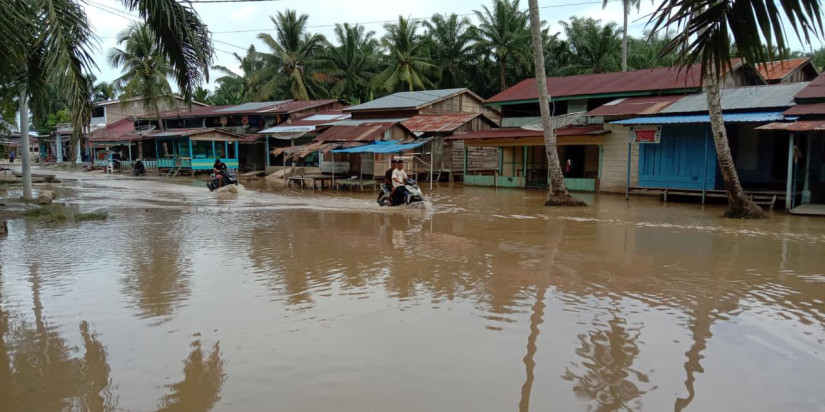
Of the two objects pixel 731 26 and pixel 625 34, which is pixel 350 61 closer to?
pixel 625 34

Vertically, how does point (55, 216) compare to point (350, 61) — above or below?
below

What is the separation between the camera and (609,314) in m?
5.24

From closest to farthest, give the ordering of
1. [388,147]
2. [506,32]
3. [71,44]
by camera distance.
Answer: [71,44]
[388,147]
[506,32]

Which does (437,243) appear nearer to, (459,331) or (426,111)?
(459,331)

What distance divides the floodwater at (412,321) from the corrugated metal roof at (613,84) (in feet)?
36.9

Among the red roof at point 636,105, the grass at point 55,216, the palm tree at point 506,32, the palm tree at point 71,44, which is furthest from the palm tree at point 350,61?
the palm tree at point 71,44

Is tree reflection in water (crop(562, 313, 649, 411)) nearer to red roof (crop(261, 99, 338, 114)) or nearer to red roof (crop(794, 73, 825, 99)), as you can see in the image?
red roof (crop(794, 73, 825, 99))

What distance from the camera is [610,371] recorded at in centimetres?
393

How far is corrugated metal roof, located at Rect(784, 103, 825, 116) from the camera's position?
13091 mm

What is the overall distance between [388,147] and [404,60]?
16.0 metres

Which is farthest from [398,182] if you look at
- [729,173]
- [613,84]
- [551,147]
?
[613,84]

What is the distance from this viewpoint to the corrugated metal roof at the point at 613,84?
20.2 metres

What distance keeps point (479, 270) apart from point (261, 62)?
41.7 meters

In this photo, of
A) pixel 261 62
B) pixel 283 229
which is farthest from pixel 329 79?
pixel 283 229
